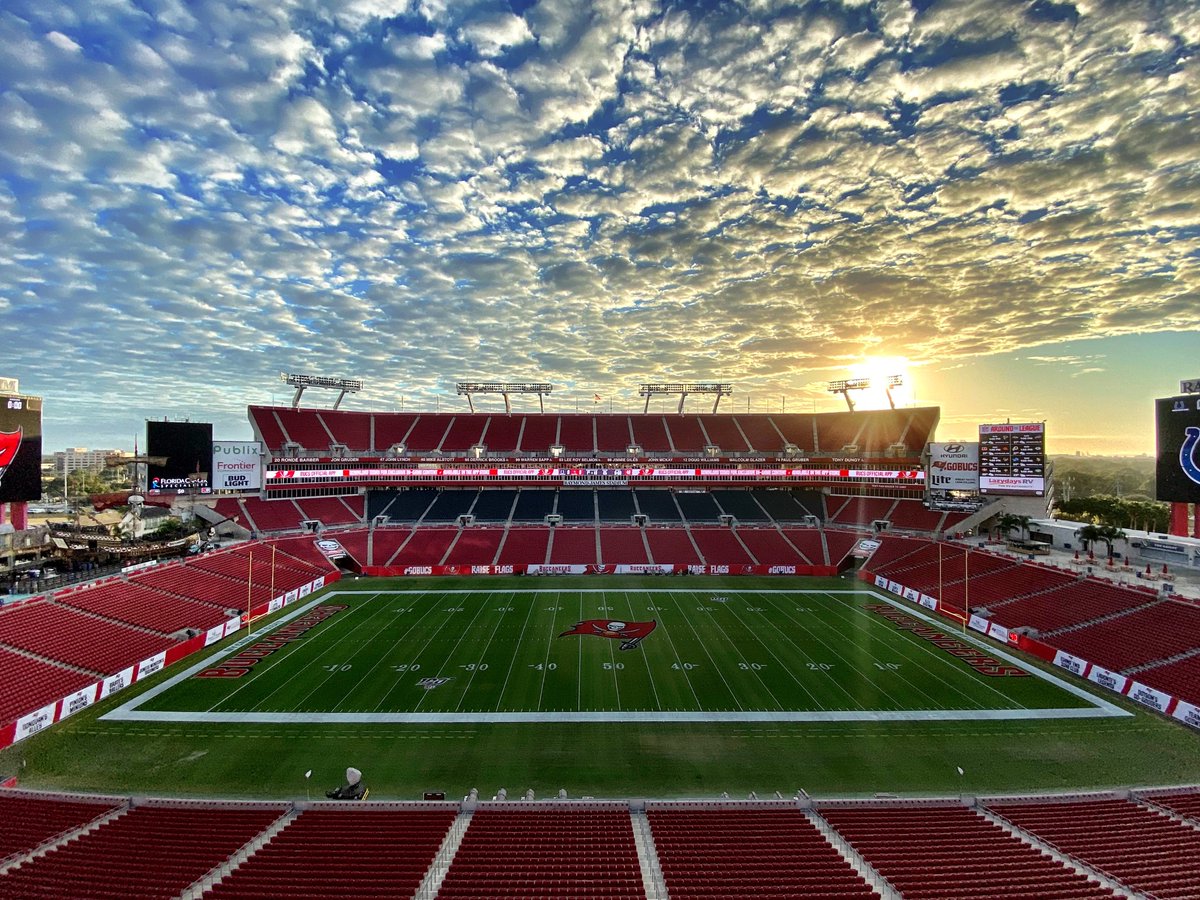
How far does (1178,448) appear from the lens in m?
31.0

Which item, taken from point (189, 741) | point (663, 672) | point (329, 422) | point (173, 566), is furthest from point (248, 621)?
point (329, 422)

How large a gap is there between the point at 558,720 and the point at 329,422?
50.2 m

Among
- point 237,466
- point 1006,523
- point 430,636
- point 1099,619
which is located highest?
point 237,466

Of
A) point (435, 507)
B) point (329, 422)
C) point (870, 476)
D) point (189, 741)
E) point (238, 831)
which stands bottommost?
point (189, 741)

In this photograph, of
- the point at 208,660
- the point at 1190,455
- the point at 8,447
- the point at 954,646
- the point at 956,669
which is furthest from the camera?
the point at 1190,455

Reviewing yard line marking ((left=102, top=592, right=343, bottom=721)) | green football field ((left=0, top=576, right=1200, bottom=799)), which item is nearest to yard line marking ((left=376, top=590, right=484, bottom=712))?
green football field ((left=0, top=576, right=1200, bottom=799))

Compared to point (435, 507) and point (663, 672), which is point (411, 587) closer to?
point (435, 507)

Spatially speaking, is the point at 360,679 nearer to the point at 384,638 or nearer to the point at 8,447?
the point at 384,638

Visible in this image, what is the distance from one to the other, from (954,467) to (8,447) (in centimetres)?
6671

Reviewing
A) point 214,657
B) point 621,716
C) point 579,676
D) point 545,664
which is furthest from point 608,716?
point 214,657

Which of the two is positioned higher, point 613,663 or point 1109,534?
point 1109,534

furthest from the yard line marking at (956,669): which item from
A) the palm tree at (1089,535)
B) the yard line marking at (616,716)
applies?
the palm tree at (1089,535)

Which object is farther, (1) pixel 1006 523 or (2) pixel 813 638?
(1) pixel 1006 523

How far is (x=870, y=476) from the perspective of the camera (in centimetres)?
5659
